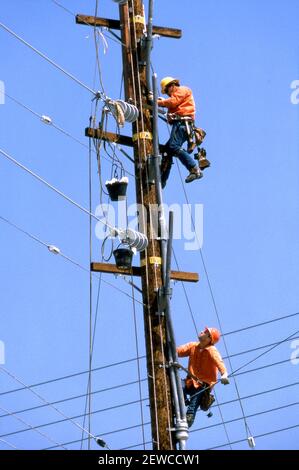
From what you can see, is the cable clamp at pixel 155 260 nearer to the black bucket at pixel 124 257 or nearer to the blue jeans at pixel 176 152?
the black bucket at pixel 124 257

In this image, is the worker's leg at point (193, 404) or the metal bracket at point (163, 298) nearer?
the metal bracket at point (163, 298)

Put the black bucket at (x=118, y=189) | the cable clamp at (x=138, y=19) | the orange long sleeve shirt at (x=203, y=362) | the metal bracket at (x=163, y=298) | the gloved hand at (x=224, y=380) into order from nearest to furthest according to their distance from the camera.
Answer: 1. the metal bracket at (x=163, y=298)
2. the gloved hand at (x=224, y=380)
3. the black bucket at (x=118, y=189)
4. the orange long sleeve shirt at (x=203, y=362)
5. the cable clamp at (x=138, y=19)

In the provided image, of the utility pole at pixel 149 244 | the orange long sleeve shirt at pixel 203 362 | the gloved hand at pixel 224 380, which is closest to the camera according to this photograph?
the utility pole at pixel 149 244

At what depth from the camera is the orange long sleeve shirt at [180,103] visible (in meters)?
23.4

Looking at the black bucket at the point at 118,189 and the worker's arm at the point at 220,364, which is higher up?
the black bucket at the point at 118,189

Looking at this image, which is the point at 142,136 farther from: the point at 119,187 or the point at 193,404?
the point at 193,404

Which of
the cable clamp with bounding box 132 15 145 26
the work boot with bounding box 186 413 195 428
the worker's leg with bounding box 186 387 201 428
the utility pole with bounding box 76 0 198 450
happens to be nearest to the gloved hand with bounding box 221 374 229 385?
the worker's leg with bounding box 186 387 201 428

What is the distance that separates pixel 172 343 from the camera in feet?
70.0

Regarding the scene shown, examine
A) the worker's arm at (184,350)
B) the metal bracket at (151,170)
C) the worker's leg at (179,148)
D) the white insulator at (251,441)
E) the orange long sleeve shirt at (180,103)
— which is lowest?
the white insulator at (251,441)

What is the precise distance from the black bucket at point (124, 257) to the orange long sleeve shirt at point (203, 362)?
1475 mm

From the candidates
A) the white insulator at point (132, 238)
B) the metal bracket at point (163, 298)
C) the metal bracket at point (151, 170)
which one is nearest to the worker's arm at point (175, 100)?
the metal bracket at point (151, 170)

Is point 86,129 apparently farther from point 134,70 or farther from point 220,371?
point 220,371

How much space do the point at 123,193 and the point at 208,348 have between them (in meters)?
2.10
